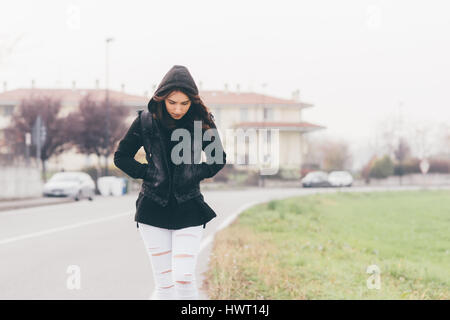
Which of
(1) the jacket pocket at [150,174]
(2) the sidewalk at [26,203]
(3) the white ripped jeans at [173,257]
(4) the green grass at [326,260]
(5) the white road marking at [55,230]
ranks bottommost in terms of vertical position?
(2) the sidewalk at [26,203]

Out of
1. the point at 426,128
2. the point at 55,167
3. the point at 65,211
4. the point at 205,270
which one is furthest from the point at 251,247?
the point at 426,128

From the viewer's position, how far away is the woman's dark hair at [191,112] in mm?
2270

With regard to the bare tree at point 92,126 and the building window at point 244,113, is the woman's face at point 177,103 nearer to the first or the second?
the bare tree at point 92,126

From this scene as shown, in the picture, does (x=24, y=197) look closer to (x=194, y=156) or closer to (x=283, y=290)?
(x=283, y=290)

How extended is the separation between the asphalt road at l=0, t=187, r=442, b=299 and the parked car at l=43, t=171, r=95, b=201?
8.74 metres

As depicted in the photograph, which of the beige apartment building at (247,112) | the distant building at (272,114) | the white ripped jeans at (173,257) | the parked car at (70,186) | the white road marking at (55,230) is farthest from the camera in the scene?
the distant building at (272,114)

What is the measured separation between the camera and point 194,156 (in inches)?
90.6

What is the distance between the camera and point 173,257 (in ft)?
8.59

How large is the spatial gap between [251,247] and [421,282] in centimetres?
322

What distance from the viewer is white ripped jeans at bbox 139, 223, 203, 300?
8.41 feet

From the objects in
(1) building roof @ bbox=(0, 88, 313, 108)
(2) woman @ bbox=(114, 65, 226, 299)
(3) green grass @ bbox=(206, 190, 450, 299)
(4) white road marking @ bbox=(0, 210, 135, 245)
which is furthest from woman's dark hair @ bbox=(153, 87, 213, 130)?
(1) building roof @ bbox=(0, 88, 313, 108)

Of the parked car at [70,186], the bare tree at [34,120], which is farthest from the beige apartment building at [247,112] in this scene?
the parked car at [70,186]

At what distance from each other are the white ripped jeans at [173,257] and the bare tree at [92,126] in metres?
39.7

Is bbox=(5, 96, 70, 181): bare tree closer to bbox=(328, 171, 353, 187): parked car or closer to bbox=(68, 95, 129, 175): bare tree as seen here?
bbox=(68, 95, 129, 175): bare tree
